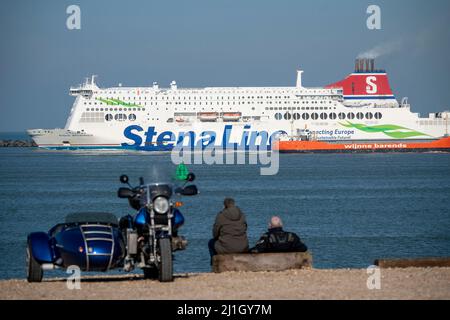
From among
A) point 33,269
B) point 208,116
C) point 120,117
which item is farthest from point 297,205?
point 120,117

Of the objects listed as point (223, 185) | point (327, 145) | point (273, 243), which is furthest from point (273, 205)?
point (327, 145)

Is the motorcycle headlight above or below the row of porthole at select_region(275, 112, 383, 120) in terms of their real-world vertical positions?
below

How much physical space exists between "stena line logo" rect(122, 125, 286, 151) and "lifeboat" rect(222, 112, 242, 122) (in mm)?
1636

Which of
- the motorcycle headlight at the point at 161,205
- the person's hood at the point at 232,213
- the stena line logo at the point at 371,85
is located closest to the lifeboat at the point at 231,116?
the stena line logo at the point at 371,85

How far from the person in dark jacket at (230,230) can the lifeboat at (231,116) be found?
75.2m

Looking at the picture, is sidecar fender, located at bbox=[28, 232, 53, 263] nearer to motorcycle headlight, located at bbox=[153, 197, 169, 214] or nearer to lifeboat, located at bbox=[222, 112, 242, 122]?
motorcycle headlight, located at bbox=[153, 197, 169, 214]

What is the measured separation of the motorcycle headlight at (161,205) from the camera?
37.4 ft

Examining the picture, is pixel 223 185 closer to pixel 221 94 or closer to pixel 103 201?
pixel 103 201

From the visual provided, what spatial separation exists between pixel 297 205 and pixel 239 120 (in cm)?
5253

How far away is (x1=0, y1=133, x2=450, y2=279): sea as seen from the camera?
2216 cm

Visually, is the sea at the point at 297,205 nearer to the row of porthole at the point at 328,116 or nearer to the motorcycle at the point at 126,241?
the motorcycle at the point at 126,241

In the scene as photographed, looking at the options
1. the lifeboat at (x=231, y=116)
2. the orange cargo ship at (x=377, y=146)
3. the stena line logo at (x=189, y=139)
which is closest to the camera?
the orange cargo ship at (x=377, y=146)

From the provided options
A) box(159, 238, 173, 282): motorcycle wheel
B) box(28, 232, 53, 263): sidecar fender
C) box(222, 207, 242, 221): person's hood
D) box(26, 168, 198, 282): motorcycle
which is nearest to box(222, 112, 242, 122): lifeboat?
box(222, 207, 242, 221): person's hood

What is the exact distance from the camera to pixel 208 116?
88.2m
